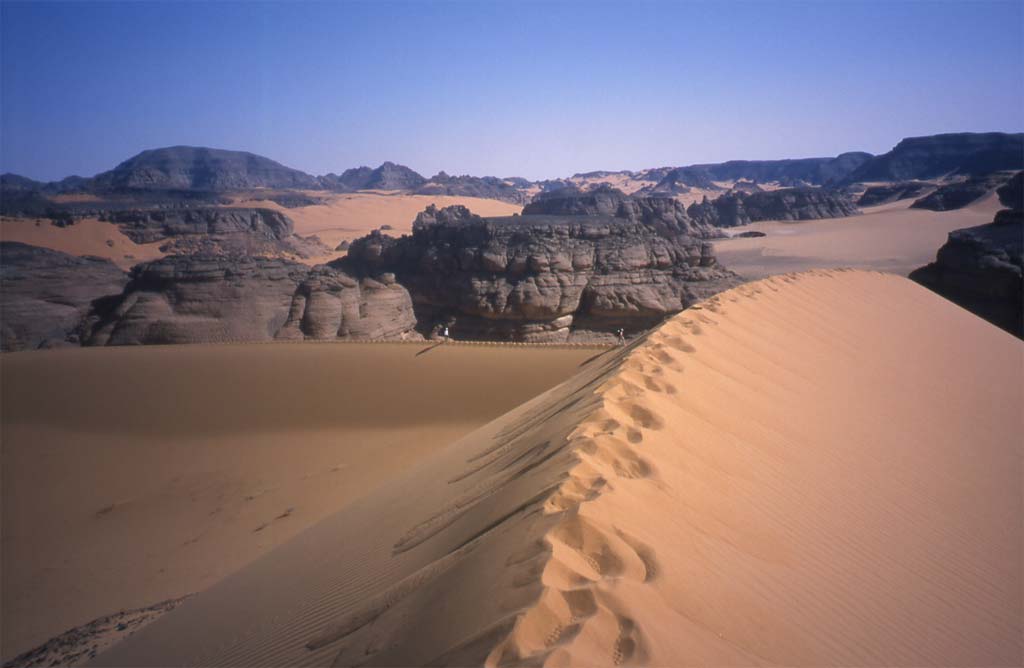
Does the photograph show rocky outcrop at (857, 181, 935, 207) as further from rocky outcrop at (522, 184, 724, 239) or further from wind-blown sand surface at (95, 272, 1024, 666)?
wind-blown sand surface at (95, 272, 1024, 666)

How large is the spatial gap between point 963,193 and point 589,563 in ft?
219

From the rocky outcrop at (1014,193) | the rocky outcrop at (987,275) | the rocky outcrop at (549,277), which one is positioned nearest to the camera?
the rocky outcrop at (987,275)

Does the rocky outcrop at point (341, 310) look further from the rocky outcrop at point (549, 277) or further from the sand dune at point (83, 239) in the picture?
the sand dune at point (83, 239)

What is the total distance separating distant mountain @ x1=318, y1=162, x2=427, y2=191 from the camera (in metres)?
105

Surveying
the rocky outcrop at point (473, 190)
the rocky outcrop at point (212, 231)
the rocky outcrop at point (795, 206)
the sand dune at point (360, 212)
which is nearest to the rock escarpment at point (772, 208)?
the rocky outcrop at point (795, 206)

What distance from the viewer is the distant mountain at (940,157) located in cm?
7712

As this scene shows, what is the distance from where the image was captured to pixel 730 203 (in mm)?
58969

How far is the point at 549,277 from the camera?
21.6 m

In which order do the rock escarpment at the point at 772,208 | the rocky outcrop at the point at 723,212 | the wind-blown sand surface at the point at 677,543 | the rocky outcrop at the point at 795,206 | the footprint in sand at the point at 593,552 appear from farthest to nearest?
the rocky outcrop at the point at 795,206
the rock escarpment at the point at 772,208
the rocky outcrop at the point at 723,212
the footprint in sand at the point at 593,552
the wind-blown sand surface at the point at 677,543

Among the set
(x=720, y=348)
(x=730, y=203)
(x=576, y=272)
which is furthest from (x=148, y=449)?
(x=730, y=203)

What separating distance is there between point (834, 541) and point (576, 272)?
19466mm

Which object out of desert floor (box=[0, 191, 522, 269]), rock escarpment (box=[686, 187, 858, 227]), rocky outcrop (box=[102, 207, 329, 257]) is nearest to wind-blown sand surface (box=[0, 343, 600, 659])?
desert floor (box=[0, 191, 522, 269])

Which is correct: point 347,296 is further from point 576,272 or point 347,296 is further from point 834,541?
point 834,541

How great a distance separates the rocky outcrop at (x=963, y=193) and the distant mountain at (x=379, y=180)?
7514 centimetres
